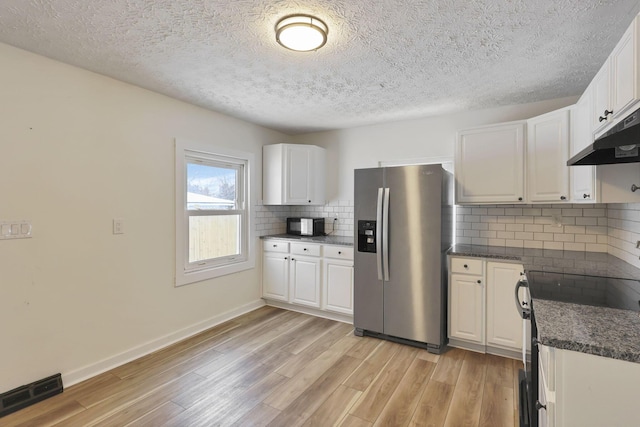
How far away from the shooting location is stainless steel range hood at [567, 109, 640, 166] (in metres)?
1.20

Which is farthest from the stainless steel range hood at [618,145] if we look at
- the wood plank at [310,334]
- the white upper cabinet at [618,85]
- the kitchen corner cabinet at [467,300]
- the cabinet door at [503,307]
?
the wood plank at [310,334]

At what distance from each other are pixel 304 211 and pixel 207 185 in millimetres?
1520

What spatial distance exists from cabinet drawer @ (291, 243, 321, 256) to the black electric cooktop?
215 centimetres

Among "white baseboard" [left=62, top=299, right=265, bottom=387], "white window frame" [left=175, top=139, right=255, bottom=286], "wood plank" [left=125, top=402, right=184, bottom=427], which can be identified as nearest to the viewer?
"wood plank" [left=125, top=402, right=184, bottom=427]

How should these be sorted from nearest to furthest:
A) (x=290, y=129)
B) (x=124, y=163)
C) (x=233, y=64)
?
(x=233, y=64) → (x=124, y=163) → (x=290, y=129)

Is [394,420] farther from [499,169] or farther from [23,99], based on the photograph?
[23,99]

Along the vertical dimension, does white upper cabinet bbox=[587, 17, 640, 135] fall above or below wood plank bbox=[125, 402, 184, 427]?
above

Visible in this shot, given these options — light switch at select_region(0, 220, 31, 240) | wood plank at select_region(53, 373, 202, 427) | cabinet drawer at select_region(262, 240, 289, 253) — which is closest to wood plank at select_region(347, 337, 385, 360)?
wood plank at select_region(53, 373, 202, 427)

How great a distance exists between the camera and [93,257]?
2398 millimetres

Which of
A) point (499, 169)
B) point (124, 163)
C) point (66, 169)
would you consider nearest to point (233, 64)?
point (124, 163)

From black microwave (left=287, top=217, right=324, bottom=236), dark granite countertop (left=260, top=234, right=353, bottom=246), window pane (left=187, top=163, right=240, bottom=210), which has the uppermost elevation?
window pane (left=187, top=163, right=240, bottom=210)

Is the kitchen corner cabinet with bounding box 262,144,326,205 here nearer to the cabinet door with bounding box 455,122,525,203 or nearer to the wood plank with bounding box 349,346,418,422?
the cabinet door with bounding box 455,122,525,203

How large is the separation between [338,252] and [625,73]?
2650 mm

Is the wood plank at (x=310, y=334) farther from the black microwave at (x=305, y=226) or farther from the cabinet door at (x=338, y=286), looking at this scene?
the black microwave at (x=305, y=226)
